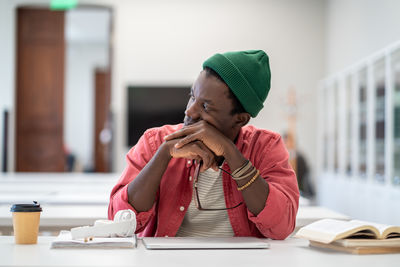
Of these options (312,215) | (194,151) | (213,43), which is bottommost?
(312,215)

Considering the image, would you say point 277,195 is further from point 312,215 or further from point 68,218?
point 68,218

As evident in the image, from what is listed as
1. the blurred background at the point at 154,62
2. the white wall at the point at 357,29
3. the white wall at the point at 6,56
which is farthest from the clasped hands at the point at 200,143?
the white wall at the point at 6,56

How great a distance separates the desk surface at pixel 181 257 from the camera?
1.12m

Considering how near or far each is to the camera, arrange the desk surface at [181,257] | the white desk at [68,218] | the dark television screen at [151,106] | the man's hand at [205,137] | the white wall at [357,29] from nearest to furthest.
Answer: the desk surface at [181,257], the man's hand at [205,137], the white desk at [68,218], the white wall at [357,29], the dark television screen at [151,106]

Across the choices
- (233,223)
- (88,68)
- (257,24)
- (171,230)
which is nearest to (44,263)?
(171,230)

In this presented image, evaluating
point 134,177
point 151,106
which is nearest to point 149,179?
point 134,177

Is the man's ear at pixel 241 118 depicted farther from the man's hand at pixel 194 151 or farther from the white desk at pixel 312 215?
the white desk at pixel 312 215

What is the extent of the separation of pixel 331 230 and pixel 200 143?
1.46 feet

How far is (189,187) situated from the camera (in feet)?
5.50

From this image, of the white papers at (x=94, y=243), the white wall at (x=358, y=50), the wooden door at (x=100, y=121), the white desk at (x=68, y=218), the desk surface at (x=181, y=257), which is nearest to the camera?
the desk surface at (x=181, y=257)

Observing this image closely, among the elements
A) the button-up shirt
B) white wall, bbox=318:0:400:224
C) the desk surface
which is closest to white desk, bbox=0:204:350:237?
the button-up shirt

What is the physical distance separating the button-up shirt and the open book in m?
0.16

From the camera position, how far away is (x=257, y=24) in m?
7.09

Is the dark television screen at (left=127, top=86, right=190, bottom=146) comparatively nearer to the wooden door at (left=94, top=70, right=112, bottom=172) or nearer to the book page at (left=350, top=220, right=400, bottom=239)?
the wooden door at (left=94, top=70, right=112, bottom=172)
